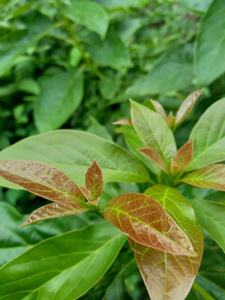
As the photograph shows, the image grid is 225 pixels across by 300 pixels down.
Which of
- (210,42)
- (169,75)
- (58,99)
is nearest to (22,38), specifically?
(58,99)

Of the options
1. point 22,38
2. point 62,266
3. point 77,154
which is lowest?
point 62,266

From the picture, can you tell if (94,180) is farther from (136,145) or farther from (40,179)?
(136,145)

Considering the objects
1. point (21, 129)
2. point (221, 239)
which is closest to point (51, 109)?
point (21, 129)

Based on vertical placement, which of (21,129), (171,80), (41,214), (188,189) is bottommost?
(21,129)

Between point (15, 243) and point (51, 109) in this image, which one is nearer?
point (15, 243)

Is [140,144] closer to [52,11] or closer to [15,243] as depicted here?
[15,243]

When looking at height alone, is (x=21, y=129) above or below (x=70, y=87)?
below

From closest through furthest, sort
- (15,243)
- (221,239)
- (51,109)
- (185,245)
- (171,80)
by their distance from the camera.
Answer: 1. (185,245)
2. (221,239)
3. (15,243)
4. (171,80)
5. (51,109)
